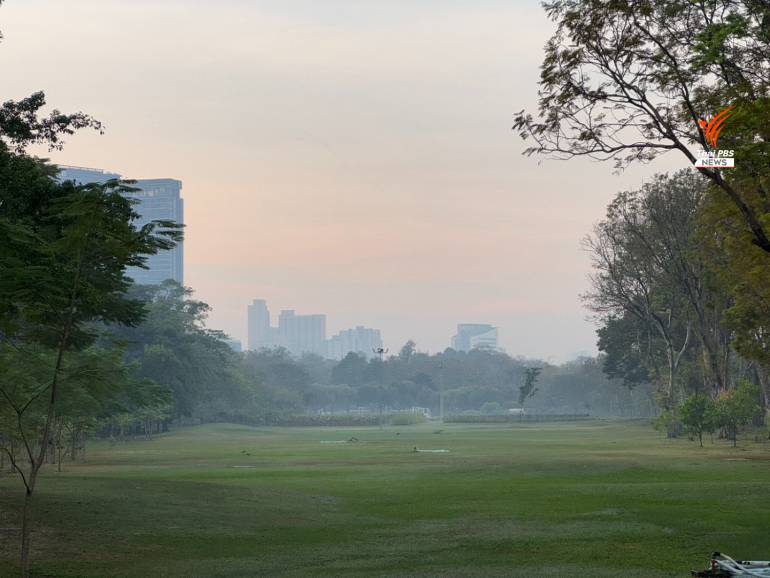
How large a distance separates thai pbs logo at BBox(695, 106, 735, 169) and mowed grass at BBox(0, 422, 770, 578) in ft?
34.1

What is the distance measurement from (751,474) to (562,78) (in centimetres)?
2494

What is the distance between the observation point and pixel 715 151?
97.1ft

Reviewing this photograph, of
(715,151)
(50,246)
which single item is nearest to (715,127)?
(715,151)

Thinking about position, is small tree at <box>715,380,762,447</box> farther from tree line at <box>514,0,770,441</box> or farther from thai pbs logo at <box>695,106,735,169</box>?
thai pbs logo at <box>695,106,735,169</box>

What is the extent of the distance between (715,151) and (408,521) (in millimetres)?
14578

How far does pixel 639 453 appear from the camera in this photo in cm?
6844

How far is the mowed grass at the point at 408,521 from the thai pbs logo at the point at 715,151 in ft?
34.1

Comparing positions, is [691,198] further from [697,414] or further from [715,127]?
[715,127]

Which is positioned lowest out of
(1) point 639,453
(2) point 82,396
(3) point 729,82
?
(1) point 639,453

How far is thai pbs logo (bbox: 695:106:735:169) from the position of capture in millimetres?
29344

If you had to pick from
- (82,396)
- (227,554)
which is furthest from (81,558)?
(82,396)

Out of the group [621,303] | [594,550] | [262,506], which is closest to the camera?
[594,550]

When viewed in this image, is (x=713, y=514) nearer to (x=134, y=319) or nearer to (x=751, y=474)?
(x=751, y=474)

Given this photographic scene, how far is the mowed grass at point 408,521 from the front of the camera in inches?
959
